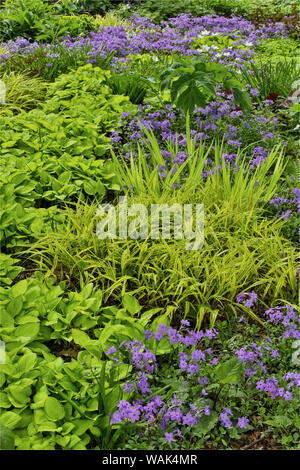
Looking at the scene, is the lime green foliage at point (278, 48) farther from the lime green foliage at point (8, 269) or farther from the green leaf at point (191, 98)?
the lime green foliage at point (8, 269)

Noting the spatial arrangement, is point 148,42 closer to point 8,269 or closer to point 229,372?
point 8,269

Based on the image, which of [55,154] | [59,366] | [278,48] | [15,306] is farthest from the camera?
[278,48]

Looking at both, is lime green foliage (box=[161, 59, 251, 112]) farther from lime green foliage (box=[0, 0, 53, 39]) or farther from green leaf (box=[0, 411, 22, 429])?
lime green foliage (box=[0, 0, 53, 39])

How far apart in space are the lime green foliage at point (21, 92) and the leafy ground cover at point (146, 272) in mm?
23

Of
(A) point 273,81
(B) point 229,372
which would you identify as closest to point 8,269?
(B) point 229,372

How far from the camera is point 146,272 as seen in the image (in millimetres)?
2822

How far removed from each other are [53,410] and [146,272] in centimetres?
105

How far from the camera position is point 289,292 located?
9.25 feet

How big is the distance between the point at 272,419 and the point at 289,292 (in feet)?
2.84

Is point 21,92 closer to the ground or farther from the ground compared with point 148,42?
closer to the ground

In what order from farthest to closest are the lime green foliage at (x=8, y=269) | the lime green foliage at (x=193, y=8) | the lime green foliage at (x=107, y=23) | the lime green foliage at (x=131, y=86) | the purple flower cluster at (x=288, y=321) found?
the lime green foliage at (x=193, y=8) → the lime green foliage at (x=107, y=23) → the lime green foliage at (x=131, y=86) → the lime green foliage at (x=8, y=269) → the purple flower cluster at (x=288, y=321)

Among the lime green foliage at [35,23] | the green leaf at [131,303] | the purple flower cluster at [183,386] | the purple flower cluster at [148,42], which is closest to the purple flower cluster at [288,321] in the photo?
the purple flower cluster at [183,386]

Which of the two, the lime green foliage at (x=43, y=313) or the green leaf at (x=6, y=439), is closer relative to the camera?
the green leaf at (x=6, y=439)

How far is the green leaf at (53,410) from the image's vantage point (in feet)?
6.43
